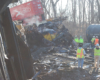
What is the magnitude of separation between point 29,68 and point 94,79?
515 cm

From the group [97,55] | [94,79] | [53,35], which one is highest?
[53,35]

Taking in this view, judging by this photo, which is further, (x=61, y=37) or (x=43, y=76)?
(x=61, y=37)

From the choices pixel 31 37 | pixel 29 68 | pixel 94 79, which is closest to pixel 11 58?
pixel 29 68

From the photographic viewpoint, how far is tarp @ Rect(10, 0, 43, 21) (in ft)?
51.6

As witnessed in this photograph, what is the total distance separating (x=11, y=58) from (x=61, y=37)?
51.6ft

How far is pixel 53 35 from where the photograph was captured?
1681 centimetres

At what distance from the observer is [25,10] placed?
16.1 metres

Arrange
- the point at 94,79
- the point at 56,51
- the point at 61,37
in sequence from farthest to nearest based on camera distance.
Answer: the point at 61,37
the point at 56,51
the point at 94,79

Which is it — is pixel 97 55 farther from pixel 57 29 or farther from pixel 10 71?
pixel 57 29

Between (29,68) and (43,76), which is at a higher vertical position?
(29,68)

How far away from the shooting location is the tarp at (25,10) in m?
15.7

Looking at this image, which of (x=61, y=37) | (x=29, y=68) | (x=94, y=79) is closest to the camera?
(x=29, y=68)

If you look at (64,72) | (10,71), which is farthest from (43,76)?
(10,71)

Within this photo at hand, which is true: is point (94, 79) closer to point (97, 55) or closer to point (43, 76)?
point (97, 55)
